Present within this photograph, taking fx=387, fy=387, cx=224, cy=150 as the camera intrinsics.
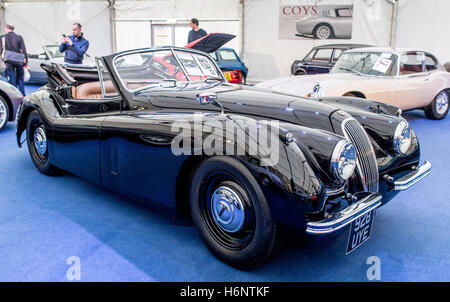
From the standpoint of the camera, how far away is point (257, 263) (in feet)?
7.07

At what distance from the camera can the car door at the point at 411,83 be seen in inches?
256

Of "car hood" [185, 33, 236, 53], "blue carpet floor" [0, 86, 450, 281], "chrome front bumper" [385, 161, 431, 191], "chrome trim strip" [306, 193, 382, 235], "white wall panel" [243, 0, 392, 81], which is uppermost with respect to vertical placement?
"white wall panel" [243, 0, 392, 81]

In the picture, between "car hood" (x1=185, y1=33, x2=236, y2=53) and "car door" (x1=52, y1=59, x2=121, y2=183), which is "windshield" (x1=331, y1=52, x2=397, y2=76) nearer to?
"car hood" (x1=185, y1=33, x2=236, y2=53)

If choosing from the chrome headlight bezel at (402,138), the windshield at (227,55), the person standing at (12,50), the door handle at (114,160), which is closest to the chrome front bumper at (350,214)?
the chrome headlight bezel at (402,138)

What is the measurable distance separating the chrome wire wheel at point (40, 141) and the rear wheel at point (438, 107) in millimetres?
6630

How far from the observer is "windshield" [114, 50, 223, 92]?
321 cm

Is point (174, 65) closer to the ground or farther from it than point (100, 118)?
farther from it

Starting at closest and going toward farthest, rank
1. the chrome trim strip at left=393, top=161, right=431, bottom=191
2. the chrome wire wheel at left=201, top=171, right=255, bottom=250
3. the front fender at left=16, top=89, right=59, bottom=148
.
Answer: the chrome wire wheel at left=201, top=171, right=255, bottom=250
the chrome trim strip at left=393, top=161, right=431, bottom=191
the front fender at left=16, top=89, right=59, bottom=148

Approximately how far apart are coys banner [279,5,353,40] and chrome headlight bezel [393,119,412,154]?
35.9ft

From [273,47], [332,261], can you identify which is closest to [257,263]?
[332,261]

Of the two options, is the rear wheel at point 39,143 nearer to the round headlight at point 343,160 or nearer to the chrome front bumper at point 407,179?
the round headlight at point 343,160

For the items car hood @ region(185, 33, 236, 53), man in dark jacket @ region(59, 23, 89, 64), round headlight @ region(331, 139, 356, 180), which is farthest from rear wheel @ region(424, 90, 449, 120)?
man in dark jacket @ region(59, 23, 89, 64)
